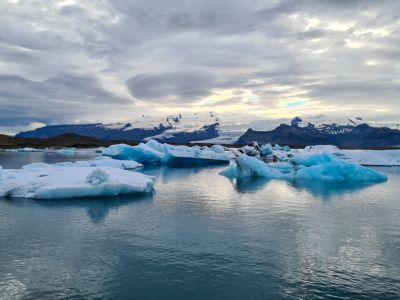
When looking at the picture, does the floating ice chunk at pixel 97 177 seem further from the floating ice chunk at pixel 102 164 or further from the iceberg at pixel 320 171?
the iceberg at pixel 320 171

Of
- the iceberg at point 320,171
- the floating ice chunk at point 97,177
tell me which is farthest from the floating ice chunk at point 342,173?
Answer: the floating ice chunk at point 97,177

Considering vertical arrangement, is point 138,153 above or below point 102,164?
above

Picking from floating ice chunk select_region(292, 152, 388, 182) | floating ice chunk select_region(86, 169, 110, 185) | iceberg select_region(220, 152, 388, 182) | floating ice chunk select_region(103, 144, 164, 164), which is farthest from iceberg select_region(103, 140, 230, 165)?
floating ice chunk select_region(86, 169, 110, 185)

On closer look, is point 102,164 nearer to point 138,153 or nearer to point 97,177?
point 97,177

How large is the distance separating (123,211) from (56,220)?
244 centimetres

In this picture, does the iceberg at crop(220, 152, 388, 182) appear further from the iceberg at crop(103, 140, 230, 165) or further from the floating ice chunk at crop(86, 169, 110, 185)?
the floating ice chunk at crop(86, 169, 110, 185)

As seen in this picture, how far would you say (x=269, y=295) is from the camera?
271 inches

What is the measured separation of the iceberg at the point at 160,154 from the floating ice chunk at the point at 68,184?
813 inches

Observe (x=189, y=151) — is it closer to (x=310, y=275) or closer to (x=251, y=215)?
(x=251, y=215)

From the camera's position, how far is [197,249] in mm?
9430

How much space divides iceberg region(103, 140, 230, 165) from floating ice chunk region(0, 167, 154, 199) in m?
20.6

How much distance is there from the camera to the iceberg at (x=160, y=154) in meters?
38.8

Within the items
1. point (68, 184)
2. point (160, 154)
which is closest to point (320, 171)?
point (68, 184)

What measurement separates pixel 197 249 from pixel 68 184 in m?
8.51
